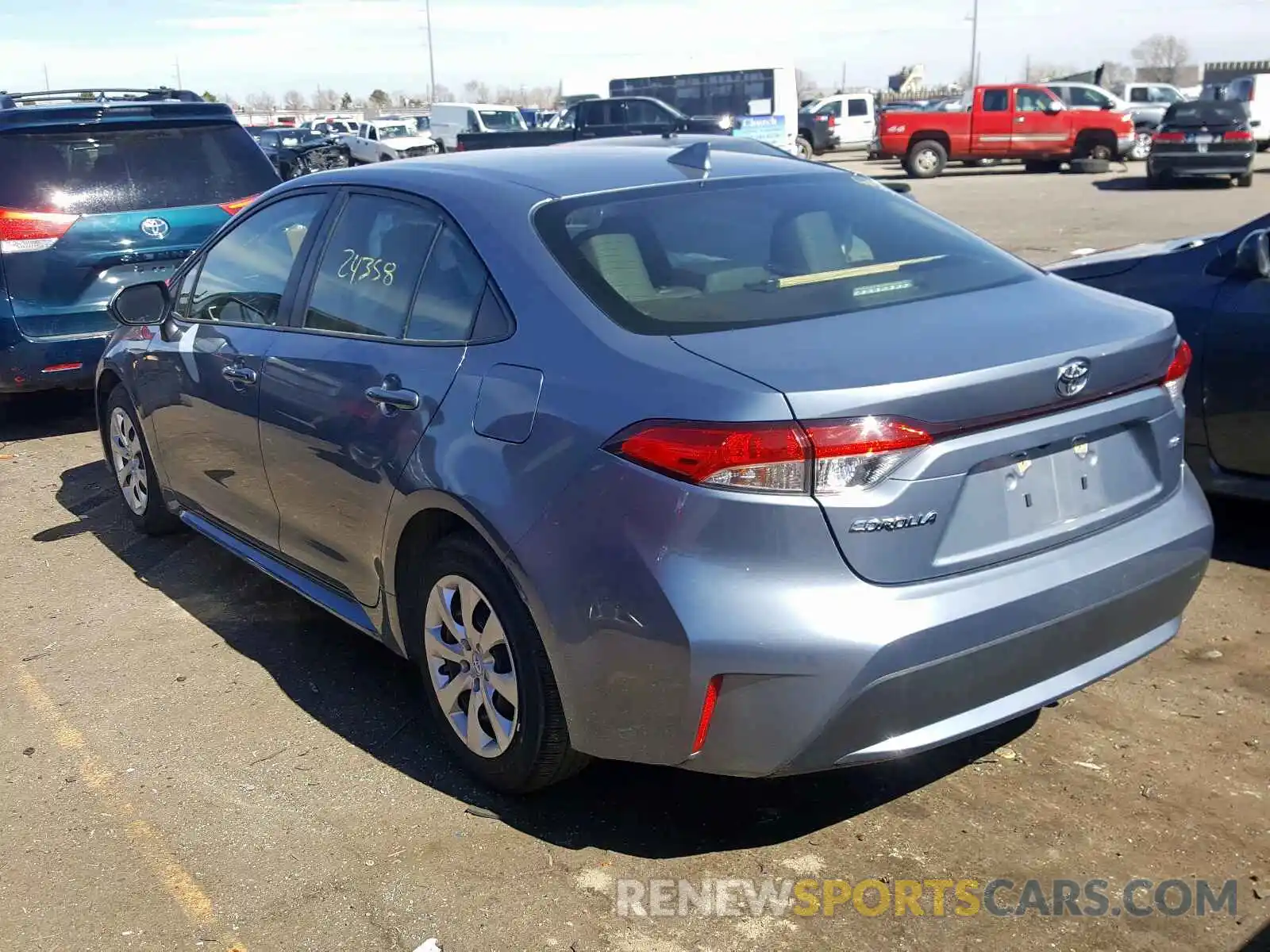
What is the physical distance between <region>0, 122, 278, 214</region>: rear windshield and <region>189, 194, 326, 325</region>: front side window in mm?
2944

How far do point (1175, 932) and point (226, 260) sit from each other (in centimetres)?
383

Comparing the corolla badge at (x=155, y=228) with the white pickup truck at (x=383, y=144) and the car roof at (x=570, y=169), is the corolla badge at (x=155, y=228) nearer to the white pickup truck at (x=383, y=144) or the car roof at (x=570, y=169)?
the car roof at (x=570, y=169)

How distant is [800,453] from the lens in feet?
8.45

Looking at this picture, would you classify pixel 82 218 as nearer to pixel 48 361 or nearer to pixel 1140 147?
pixel 48 361

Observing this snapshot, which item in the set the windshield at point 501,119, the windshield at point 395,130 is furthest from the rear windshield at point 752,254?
the windshield at point 395,130

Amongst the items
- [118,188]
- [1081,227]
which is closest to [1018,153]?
[1081,227]

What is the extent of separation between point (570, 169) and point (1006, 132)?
2689 cm

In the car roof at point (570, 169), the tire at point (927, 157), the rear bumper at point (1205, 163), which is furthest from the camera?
the tire at point (927, 157)

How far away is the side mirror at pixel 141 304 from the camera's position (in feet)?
16.4

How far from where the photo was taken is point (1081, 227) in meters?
16.6

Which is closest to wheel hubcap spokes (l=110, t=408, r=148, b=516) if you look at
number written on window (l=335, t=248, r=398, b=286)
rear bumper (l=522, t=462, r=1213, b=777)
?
number written on window (l=335, t=248, r=398, b=286)

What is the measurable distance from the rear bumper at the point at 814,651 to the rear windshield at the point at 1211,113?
A: 22356mm

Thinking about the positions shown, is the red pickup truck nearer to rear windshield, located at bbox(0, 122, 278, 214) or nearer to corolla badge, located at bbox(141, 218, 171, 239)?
rear windshield, located at bbox(0, 122, 278, 214)

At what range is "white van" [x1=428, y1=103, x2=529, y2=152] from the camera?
36031 millimetres
